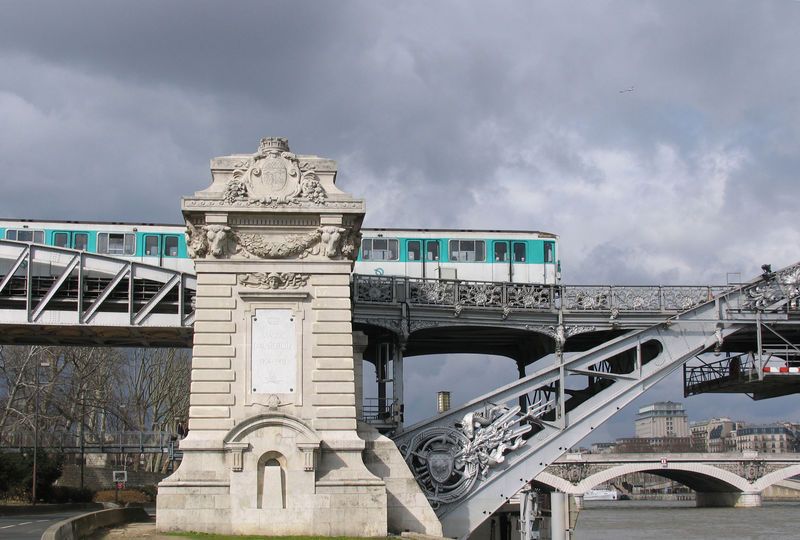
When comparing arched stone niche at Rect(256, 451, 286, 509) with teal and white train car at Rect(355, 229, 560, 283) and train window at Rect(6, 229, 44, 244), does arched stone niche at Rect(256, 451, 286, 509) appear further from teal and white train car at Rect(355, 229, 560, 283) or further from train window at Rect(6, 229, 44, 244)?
train window at Rect(6, 229, 44, 244)

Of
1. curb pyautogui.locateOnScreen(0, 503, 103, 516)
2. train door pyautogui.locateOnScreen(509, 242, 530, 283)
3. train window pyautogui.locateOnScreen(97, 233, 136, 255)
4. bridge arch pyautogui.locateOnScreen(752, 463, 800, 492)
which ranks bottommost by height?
bridge arch pyautogui.locateOnScreen(752, 463, 800, 492)

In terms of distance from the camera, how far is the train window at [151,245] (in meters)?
44.2

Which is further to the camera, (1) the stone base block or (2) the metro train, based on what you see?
(2) the metro train

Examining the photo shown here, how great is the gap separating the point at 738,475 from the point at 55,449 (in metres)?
70.2

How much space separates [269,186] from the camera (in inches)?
1257

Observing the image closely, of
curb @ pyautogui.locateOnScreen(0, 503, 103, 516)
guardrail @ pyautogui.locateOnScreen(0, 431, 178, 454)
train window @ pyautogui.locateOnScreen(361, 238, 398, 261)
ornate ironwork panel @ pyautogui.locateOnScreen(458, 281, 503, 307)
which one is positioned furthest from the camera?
guardrail @ pyautogui.locateOnScreen(0, 431, 178, 454)

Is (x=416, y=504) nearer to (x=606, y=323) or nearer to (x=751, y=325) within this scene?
(x=606, y=323)

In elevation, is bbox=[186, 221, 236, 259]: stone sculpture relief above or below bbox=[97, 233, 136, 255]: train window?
below

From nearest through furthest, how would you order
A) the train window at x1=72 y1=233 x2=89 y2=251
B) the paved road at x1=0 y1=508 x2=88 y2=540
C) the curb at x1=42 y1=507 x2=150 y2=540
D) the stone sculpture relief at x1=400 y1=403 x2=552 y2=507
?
the curb at x1=42 y1=507 x2=150 y2=540 → the paved road at x1=0 y1=508 x2=88 y2=540 → the stone sculpture relief at x1=400 y1=403 x2=552 y2=507 → the train window at x1=72 y1=233 x2=89 y2=251

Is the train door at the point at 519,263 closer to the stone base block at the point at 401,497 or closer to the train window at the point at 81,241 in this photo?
the stone base block at the point at 401,497

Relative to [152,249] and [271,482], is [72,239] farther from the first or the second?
[271,482]

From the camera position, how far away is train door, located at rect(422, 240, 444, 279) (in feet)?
146

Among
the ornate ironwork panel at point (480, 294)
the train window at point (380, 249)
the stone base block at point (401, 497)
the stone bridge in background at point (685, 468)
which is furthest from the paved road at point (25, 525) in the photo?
the stone bridge in background at point (685, 468)

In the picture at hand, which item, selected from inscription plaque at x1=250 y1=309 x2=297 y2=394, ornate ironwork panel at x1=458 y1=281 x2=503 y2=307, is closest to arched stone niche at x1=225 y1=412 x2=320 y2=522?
inscription plaque at x1=250 y1=309 x2=297 y2=394
